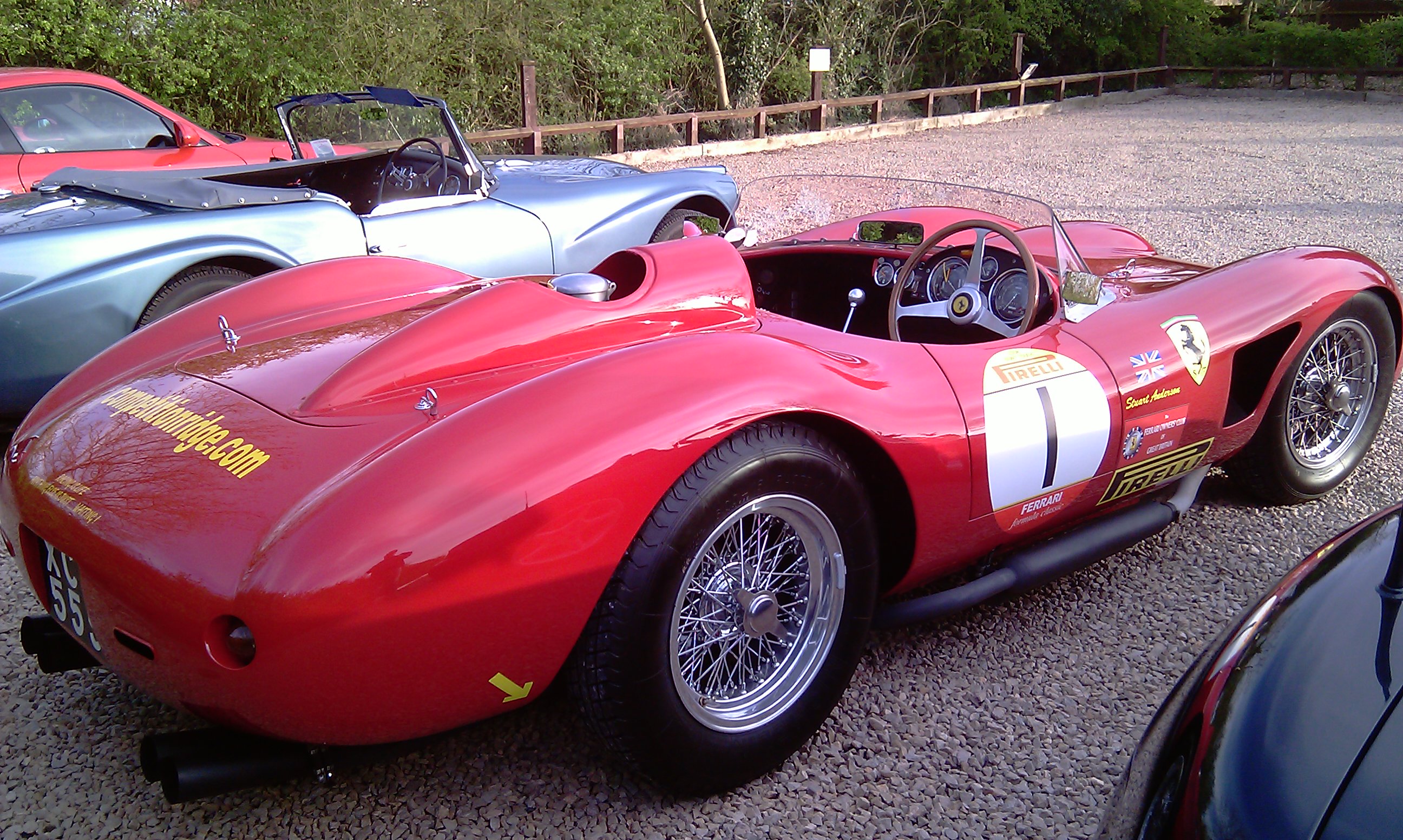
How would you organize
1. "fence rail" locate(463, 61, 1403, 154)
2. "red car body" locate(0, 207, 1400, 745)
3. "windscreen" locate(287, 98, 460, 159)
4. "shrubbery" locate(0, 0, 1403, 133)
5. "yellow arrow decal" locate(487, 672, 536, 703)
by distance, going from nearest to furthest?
"red car body" locate(0, 207, 1400, 745), "yellow arrow decal" locate(487, 672, 536, 703), "windscreen" locate(287, 98, 460, 159), "shrubbery" locate(0, 0, 1403, 133), "fence rail" locate(463, 61, 1403, 154)

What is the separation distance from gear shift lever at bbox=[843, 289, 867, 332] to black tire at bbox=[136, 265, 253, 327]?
2.46 metres

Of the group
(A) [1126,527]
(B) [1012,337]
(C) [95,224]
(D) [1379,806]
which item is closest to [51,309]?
(C) [95,224]

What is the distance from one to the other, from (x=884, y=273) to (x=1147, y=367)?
2.76 feet

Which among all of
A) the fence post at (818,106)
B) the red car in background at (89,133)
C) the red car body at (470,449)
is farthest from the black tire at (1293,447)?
the fence post at (818,106)

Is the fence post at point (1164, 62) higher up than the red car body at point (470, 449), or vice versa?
the fence post at point (1164, 62)

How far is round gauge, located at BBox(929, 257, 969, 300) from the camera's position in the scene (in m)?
3.04

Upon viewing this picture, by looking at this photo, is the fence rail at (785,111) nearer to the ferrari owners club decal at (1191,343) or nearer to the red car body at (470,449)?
the red car body at (470,449)

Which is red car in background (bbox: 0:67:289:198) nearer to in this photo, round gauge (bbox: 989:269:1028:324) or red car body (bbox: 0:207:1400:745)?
red car body (bbox: 0:207:1400:745)

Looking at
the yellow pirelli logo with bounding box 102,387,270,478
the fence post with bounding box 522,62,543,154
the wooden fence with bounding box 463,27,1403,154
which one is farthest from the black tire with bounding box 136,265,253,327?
the fence post with bounding box 522,62,543,154

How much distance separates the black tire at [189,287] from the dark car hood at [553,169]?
1.61m

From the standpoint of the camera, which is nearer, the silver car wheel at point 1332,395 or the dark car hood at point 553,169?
the silver car wheel at point 1332,395

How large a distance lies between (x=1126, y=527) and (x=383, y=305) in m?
2.23

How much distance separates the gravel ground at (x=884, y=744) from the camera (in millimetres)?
2111

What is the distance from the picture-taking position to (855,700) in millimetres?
2516
